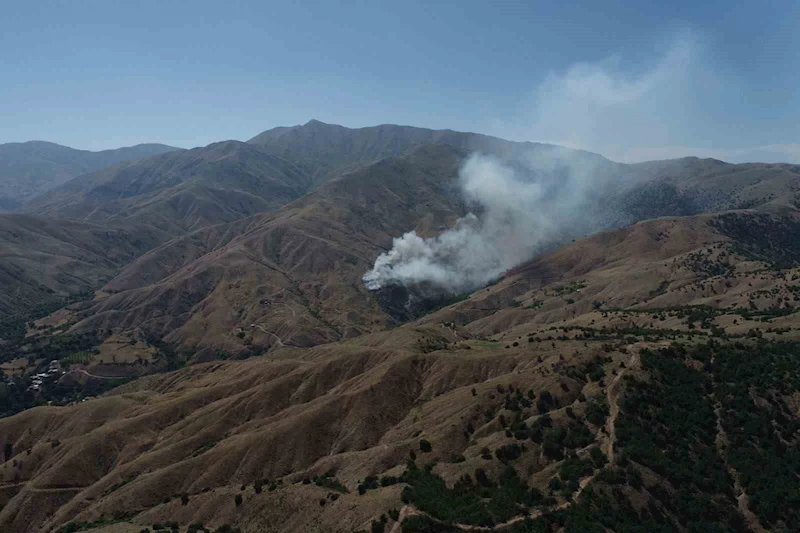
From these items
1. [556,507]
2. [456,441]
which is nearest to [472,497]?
[556,507]

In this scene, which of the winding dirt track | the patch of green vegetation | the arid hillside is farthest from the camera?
the arid hillside

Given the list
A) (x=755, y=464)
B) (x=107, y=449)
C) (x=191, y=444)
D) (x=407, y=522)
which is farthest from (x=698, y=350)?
(x=107, y=449)

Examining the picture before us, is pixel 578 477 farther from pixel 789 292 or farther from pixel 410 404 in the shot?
pixel 789 292

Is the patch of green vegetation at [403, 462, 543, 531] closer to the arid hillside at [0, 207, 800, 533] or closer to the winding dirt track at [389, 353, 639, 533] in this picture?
the arid hillside at [0, 207, 800, 533]

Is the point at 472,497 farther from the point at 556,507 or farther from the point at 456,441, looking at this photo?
the point at 456,441

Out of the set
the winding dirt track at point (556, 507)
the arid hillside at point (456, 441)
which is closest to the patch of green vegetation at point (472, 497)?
the arid hillside at point (456, 441)

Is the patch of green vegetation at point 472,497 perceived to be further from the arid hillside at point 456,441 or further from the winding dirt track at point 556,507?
the winding dirt track at point 556,507

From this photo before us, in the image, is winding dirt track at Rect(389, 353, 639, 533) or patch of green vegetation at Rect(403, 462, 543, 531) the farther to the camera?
patch of green vegetation at Rect(403, 462, 543, 531)

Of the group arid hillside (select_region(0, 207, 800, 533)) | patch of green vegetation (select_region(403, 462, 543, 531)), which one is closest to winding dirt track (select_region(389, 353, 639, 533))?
arid hillside (select_region(0, 207, 800, 533))

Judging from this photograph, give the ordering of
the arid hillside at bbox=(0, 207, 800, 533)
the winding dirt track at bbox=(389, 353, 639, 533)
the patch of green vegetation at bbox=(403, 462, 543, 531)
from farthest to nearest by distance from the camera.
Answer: the arid hillside at bbox=(0, 207, 800, 533)
the patch of green vegetation at bbox=(403, 462, 543, 531)
the winding dirt track at bbox=(389, 353, 639, 533)
